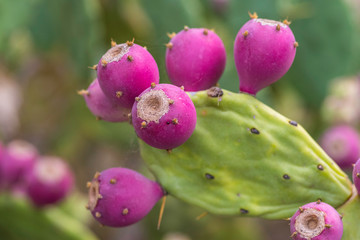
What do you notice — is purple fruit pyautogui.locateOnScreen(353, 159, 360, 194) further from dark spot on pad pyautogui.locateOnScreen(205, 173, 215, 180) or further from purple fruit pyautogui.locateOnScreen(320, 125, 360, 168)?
purple fruit pyautogui.locateOnScreen(320, 125, 360, 168)

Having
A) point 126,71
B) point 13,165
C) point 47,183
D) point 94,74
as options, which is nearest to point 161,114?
point 126,71

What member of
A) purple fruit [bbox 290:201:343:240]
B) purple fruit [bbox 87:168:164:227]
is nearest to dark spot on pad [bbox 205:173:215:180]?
purple fruit [bbox 87:168:164:227]

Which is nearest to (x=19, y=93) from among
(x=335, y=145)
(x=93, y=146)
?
(x=93, y=146)

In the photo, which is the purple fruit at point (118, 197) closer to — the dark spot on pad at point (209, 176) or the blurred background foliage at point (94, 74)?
the dark spot on pad at point (209, 176)

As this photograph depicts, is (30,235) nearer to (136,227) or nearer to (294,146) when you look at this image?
(294,146)

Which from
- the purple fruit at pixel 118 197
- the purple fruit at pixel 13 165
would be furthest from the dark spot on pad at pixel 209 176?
the purple fruit at pixel 13 165
